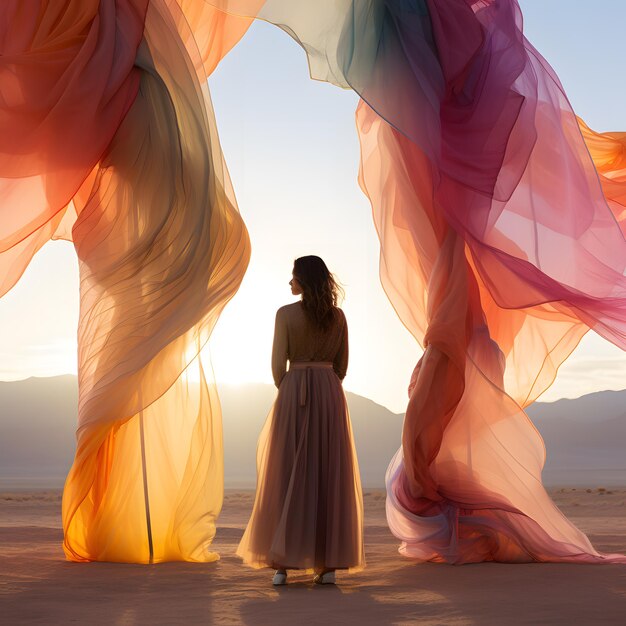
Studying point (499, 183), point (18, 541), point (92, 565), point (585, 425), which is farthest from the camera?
point (585, 425)

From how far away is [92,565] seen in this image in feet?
19.9

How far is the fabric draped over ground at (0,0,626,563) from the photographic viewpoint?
625 cm

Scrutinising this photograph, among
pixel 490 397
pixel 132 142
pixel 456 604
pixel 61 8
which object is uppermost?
pixel 61 8

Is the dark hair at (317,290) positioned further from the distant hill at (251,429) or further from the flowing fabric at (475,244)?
the distant hill at (251,429)

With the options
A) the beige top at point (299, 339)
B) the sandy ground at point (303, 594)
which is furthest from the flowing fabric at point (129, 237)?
the beige top at point (299, 339)

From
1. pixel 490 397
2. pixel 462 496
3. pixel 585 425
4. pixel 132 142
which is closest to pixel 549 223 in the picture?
pixel 490 397

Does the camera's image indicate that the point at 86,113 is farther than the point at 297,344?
Yes

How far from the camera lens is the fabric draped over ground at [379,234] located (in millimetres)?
6246

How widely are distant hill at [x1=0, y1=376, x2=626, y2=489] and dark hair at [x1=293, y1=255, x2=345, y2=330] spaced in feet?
163

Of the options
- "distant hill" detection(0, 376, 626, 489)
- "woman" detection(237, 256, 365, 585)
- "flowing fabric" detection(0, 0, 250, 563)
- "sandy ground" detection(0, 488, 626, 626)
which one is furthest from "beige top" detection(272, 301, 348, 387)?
"distant hill" detection(0, 376, 626, 489)

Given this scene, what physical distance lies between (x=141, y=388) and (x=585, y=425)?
254 ft

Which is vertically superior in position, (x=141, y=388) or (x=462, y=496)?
(x=141, y=388)

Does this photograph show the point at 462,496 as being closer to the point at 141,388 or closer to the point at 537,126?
the point at 141,388

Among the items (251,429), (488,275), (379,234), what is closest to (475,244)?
(488,275)
